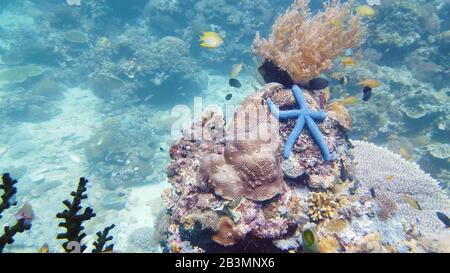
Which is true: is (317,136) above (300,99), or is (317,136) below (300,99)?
below

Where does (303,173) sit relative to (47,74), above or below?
below

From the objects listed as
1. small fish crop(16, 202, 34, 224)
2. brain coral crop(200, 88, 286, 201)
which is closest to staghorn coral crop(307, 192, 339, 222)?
brain coral crop(200, 88, 286, 201)

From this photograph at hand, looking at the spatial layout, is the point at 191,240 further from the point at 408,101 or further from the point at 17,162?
the point at 17,162

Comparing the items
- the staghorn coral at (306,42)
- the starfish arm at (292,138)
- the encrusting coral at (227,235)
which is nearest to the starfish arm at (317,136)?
the starfish arm at (292,138)

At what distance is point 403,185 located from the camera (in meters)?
5.24

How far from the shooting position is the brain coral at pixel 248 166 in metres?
3.41

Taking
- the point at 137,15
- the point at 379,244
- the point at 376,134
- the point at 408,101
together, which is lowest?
the point at 379,244

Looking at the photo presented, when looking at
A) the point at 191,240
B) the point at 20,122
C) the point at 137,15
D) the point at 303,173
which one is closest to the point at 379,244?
the point at 303,173

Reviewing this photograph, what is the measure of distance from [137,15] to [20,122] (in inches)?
404

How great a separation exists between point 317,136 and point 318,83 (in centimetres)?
115

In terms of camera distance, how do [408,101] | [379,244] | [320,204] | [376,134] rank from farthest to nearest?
[408,101] → [376,134] → [320,204] → [379,244]

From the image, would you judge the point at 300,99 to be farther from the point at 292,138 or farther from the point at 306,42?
the point at 306,42

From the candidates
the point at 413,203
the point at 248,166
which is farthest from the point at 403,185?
the point at 248,166
